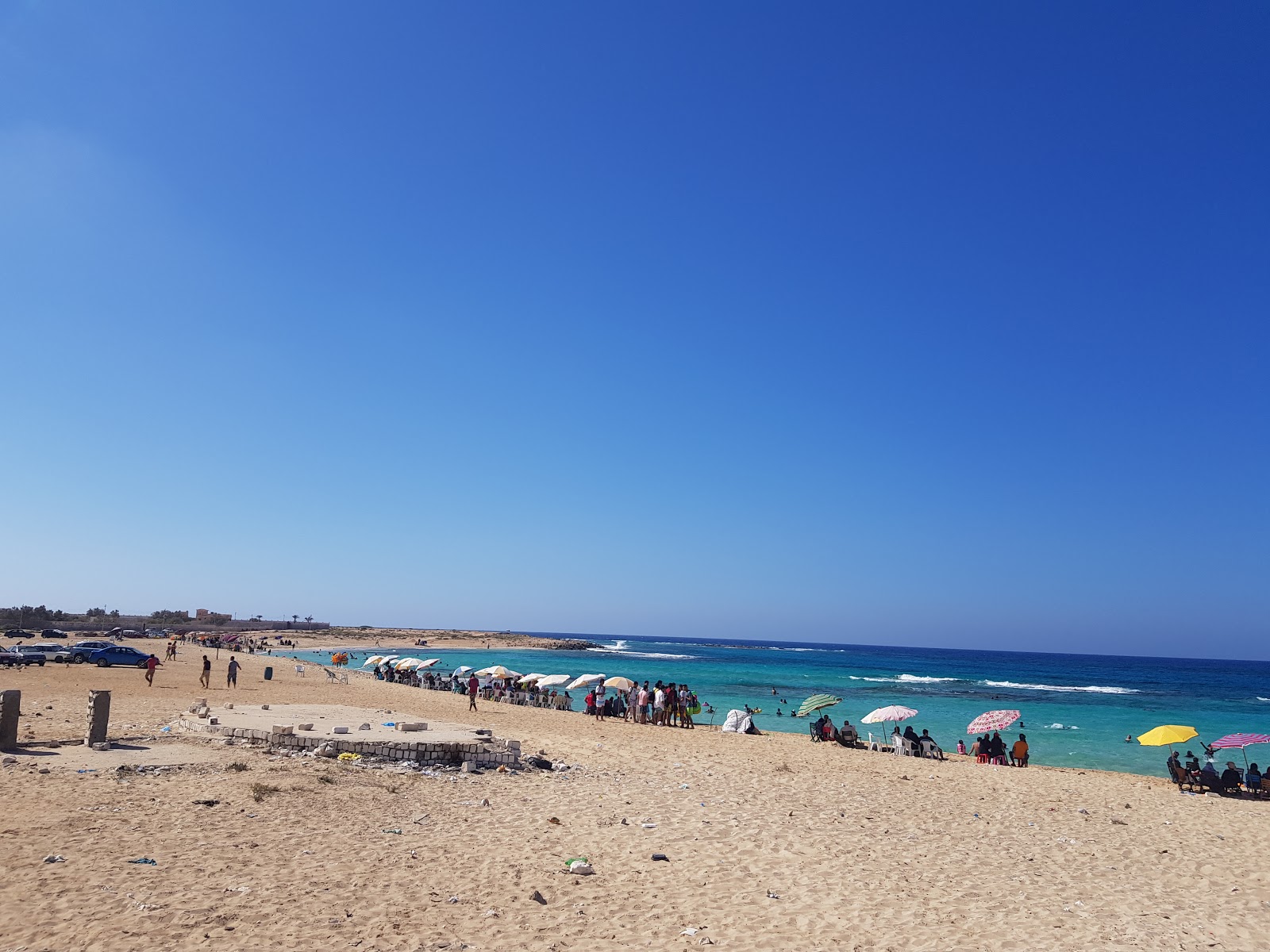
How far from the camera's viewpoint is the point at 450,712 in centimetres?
2639

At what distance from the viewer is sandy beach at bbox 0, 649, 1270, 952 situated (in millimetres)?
6977

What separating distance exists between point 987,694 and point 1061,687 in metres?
18.5

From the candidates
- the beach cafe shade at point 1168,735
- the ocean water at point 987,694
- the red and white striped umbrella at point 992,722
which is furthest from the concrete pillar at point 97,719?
the beach cafe shade at point 1168,735

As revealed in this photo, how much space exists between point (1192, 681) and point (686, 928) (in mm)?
106853

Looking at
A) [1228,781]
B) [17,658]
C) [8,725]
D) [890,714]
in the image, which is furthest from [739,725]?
[17,658]

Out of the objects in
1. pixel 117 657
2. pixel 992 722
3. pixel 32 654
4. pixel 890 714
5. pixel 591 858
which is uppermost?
pixel 591 858

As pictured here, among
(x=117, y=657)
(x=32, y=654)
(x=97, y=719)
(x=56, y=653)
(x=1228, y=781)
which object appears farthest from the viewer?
(x=56, y=653)

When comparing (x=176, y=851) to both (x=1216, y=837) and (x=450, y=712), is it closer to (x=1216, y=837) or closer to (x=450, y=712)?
(x=1216, y=837)

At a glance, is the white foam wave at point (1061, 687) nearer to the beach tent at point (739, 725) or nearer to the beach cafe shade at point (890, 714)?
the beach cafe shade at point (890, 714)

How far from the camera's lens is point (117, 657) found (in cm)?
3581

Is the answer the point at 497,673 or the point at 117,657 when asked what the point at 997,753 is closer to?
the point at 497,673

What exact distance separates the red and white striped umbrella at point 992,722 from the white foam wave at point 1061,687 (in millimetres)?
53411

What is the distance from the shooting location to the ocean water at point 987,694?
30.7 m

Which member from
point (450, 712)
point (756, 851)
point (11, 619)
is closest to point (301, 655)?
point (11, 619)
